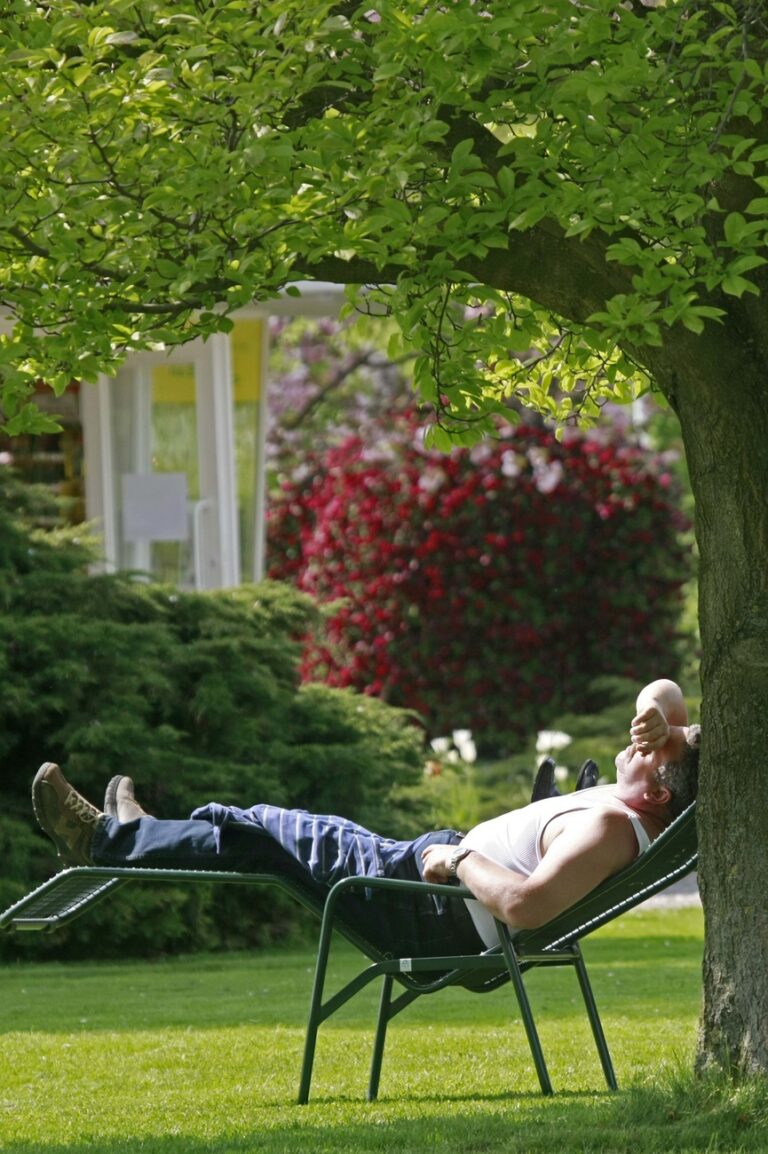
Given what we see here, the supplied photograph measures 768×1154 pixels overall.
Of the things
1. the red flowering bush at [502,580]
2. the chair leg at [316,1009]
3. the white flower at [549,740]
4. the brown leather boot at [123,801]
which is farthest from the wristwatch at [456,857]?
the red flowering bush at [502,580]

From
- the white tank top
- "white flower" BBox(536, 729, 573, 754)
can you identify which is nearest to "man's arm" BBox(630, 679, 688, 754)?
the white tank top

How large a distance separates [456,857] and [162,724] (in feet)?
15.7

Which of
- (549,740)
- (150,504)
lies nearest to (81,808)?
(150,504)

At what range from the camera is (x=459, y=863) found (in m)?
4.60

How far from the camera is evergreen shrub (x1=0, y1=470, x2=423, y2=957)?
8.69m

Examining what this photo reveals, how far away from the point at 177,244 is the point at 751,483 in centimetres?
151

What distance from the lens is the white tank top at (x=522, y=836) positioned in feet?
15.3

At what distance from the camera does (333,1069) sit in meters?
5.36

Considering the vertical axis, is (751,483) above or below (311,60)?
below

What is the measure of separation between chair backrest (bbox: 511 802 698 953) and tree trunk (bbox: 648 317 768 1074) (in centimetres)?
9

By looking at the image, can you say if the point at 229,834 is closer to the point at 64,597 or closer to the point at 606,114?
the point at 606,114

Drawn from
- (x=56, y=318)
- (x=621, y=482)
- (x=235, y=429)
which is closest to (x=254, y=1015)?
(x=56, y=318)

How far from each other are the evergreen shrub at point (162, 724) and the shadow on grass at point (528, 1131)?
4.09 meters

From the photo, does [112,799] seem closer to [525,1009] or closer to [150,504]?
[525,1009]
